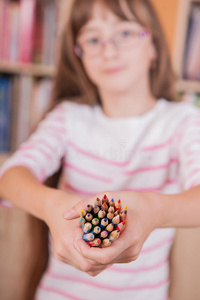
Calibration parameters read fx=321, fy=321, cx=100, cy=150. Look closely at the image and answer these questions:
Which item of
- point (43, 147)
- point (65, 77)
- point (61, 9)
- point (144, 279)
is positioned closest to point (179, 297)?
point (144, 279)

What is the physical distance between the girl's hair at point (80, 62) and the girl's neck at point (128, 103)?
53 mm

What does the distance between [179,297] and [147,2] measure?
26.1 inches

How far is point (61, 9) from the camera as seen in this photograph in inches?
46.7

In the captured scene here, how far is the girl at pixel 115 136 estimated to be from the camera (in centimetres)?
65

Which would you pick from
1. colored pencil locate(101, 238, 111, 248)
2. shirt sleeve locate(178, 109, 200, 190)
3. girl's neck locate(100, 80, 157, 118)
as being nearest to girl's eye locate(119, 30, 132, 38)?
girl's neck locate(100, 80, 157, 118)

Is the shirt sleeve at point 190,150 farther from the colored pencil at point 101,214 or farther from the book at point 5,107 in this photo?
the book at point 5,107

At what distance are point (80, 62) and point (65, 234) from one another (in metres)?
0.54

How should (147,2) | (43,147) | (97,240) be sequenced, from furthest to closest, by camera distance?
(147,2), (43,147), (97,240)

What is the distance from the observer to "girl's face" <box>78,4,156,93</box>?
Answer: 27.5 inches

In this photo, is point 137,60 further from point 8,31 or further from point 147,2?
point 8,31

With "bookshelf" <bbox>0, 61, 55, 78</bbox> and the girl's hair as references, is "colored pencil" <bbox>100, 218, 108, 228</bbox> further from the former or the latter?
"bookshelf" <bbox>0, 61, 55, 78</bbox>

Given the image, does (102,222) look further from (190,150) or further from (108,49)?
(108,49)

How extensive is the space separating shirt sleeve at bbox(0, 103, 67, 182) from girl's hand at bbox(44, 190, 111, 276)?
0.18 m

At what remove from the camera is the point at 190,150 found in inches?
21.7
